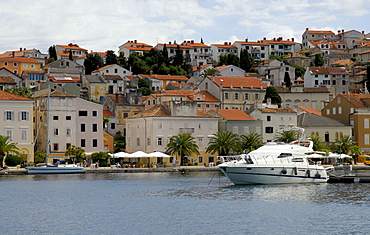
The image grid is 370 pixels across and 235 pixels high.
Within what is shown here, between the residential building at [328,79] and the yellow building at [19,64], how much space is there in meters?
67.2

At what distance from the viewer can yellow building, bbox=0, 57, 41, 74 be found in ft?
532

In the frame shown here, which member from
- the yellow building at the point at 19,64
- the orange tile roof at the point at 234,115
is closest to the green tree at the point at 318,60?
the yellow building at the point at 19,64

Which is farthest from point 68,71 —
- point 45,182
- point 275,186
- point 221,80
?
point 275,186

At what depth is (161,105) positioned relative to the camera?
9988cm

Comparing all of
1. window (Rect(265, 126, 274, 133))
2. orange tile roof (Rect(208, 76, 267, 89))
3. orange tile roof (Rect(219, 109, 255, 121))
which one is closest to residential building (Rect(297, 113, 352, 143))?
window (Rect(265, 126, 274, 133))

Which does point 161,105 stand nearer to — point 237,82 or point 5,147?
point 5,147

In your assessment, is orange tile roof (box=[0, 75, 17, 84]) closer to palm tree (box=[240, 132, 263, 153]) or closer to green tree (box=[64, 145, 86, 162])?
green tree (box=[64, 145, 86, 162])

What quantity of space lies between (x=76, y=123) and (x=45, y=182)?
2566 centimetres

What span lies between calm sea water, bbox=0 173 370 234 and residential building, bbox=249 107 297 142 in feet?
120

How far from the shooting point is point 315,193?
57031mm

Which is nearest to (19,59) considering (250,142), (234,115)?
(234,115)

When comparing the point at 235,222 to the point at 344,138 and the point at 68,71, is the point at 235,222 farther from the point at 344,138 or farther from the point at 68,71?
the point at 68,71

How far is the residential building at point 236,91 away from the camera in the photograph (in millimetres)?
122375

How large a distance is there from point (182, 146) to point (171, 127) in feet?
20.4
